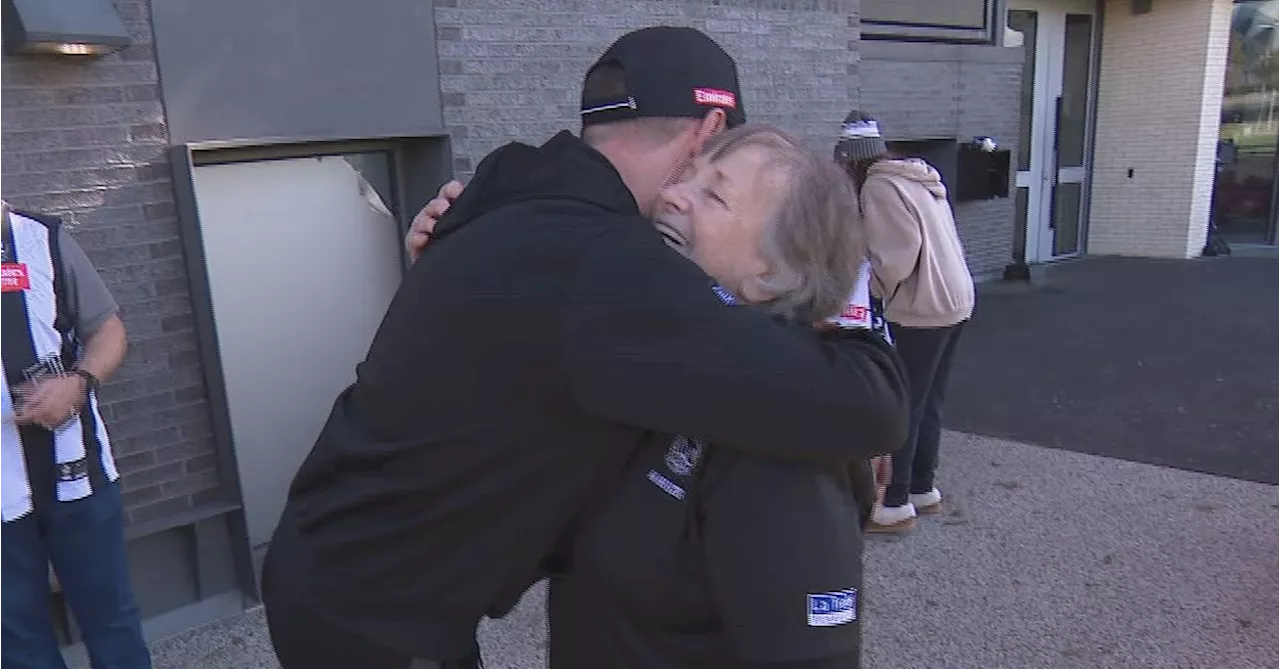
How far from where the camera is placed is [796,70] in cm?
611

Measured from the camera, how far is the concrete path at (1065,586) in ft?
12.1

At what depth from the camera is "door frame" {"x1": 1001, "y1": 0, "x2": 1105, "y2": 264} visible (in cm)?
1234

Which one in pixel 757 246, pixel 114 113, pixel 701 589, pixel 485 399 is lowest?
pixel 701 589

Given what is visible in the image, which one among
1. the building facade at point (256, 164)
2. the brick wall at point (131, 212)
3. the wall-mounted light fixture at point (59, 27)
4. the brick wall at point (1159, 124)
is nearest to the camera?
the wall-mounted light fixture at point (59, 27)

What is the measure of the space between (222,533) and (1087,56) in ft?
41.1

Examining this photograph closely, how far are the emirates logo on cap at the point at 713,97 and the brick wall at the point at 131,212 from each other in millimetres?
2873

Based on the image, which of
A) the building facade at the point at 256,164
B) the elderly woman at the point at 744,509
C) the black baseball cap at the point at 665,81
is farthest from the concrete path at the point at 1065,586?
the black baseball cap at the point at 665,81

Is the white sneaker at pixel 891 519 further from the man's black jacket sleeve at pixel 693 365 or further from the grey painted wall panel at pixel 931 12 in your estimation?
the grey painted wall panel at pixel 931 12

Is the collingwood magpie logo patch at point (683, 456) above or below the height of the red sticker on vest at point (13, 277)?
below

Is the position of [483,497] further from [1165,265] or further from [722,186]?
[1165,265]

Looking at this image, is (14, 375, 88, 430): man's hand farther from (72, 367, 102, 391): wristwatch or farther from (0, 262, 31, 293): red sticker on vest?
(0, 262, 31, 293): red sticker on vest

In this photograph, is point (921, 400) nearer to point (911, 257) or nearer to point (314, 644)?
point (911, 257)

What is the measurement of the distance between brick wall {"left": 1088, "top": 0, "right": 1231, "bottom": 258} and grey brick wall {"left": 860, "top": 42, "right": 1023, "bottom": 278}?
295 cm

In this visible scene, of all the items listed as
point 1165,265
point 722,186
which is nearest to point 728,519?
point 722,186
